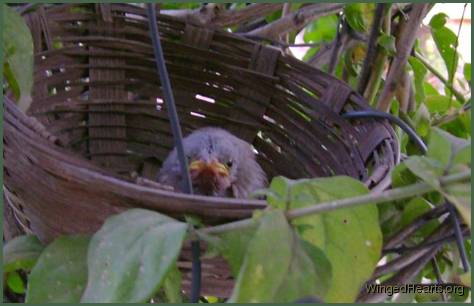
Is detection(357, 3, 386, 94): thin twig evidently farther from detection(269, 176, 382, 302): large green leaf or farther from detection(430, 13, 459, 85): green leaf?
detection(269, 176, 382, 302): large green leaf

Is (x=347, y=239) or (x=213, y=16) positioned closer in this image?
(x=347, y=239)

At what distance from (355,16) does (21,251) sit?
2.30 ft

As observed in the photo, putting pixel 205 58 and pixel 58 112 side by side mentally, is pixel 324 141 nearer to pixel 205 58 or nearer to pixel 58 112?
pixel 205 58

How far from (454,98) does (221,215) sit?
0.76 m

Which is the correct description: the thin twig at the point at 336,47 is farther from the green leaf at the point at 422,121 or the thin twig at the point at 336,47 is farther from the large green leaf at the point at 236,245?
the large green leaf at the point at 236,245

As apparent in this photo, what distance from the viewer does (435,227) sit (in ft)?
2.62

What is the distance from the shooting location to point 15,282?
117 cm

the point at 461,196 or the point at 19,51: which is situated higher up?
the point at 19,51

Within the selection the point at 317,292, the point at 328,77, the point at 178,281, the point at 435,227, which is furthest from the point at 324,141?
the point at 317,292

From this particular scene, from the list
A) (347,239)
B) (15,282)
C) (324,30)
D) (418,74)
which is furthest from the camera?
(324,30)

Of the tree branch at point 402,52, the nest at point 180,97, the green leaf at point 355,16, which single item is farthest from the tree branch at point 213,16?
the tree branch at point 402,52

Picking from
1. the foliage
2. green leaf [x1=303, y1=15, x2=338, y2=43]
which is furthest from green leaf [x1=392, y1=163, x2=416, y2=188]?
green leaf [x1=303, y1=15, x2=338, y2=43]

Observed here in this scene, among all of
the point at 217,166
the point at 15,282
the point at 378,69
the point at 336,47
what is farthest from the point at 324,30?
the point at 15,282

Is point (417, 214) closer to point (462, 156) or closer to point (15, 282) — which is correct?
point (462, 156)
